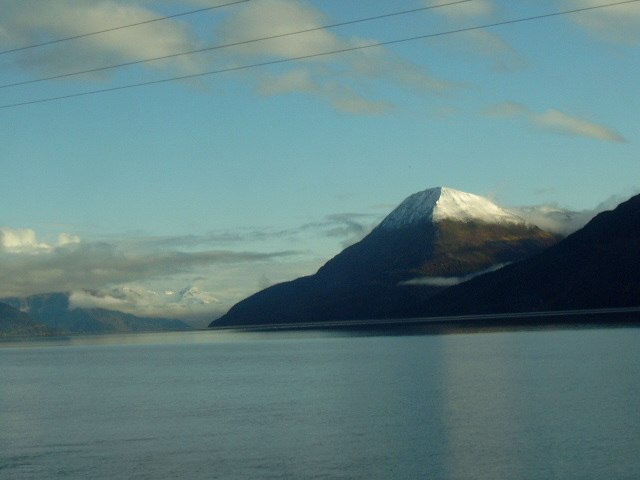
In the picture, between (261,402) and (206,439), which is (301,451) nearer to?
(206,439)

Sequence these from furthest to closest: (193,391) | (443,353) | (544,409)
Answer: (443,353) → (193,391) → (544,409)

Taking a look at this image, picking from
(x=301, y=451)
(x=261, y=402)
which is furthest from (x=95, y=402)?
(x=301, y=451)

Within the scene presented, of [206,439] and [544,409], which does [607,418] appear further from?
[206,439]

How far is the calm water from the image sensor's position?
121ft

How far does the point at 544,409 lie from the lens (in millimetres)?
53875

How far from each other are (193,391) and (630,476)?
4891cm

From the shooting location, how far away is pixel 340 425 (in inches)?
1960

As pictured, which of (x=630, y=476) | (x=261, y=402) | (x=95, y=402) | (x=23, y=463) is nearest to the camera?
(x=630, y=476)

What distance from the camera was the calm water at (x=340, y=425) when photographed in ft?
121

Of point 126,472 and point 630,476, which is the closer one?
point 630,476

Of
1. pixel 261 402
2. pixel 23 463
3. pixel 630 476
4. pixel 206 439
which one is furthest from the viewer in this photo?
pixel 261 402

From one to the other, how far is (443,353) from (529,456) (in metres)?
88.3

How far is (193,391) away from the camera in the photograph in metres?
75.1

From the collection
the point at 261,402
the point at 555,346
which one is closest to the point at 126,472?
the point at 261,402
